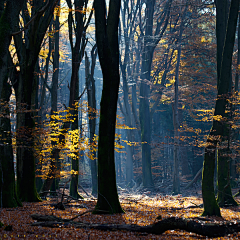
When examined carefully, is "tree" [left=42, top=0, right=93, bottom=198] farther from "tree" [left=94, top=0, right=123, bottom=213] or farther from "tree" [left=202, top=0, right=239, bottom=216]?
"tree" [left=202, top=0, right=239, bottom=216]

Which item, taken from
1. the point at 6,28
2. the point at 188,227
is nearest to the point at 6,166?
the point at 6,28

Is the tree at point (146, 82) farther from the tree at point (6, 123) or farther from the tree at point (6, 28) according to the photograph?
the tree at point (6, 28)

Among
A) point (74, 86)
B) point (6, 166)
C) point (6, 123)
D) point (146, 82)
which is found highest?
point (146, 82)

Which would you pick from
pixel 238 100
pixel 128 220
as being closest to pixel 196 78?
pixel 238 100

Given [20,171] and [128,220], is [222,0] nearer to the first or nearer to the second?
[128,220]

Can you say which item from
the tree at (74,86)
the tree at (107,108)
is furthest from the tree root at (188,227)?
the tree at (74,86)

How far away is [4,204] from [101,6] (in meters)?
7.39

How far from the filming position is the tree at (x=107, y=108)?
885cm

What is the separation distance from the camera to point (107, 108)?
29.6 feet

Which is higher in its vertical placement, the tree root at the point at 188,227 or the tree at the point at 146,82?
the tree at the point at 146,82

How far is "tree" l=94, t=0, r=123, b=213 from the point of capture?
8852 millimetres

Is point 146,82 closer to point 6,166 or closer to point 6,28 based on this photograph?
point 6,166

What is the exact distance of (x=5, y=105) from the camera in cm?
716

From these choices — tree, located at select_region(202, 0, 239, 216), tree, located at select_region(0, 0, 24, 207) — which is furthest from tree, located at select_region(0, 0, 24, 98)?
tree, located at select_region(202, 0, 239, 216)
